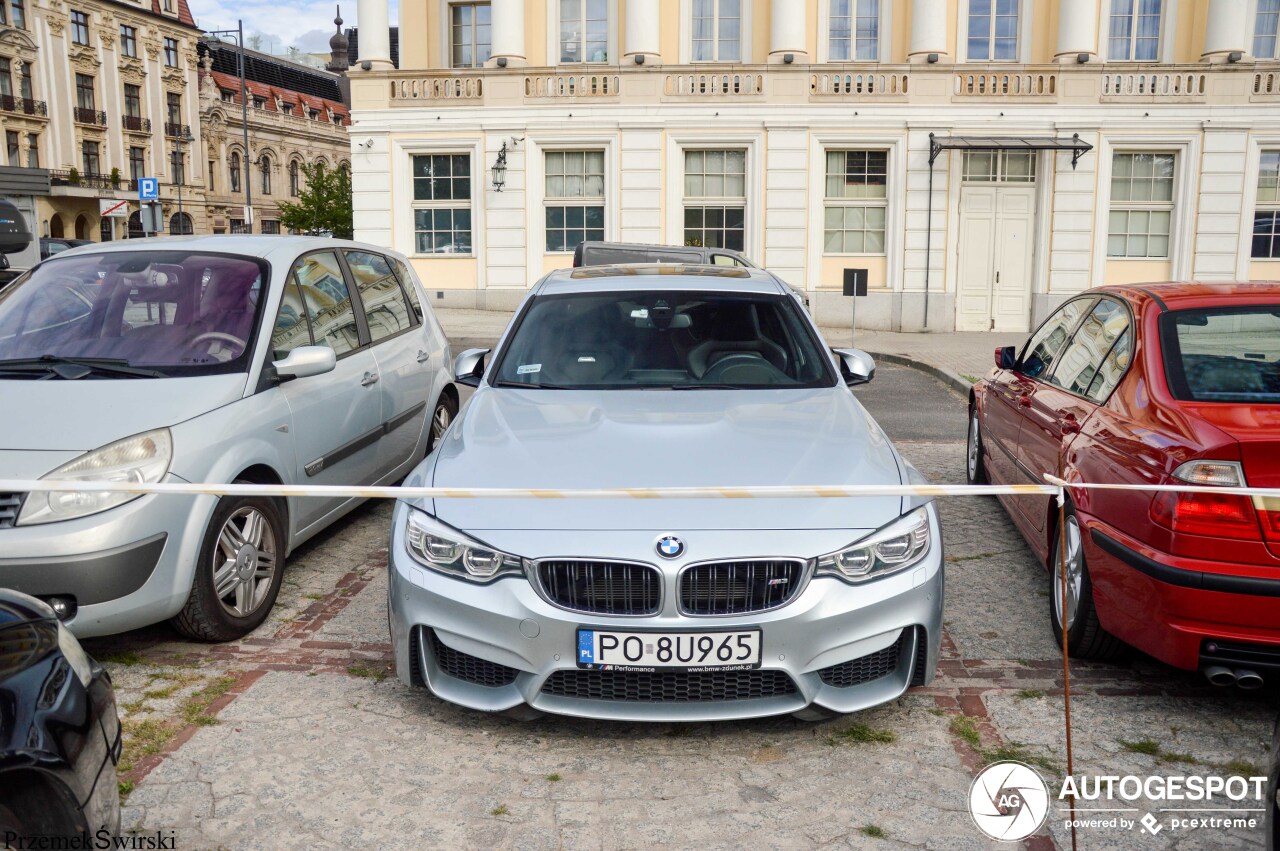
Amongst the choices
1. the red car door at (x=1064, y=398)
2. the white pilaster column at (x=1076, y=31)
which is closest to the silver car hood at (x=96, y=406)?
the red car door at (x=1064, y=398)

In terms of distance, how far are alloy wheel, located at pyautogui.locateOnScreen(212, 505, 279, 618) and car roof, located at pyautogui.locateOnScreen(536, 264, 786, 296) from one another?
177 cm

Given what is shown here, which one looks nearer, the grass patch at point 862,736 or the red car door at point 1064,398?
the grass patch at point 862,736

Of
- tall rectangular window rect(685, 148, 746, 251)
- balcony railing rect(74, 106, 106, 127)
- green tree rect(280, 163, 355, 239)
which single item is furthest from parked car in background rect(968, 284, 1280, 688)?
balcony railing rect(74, 106, 106, 127)

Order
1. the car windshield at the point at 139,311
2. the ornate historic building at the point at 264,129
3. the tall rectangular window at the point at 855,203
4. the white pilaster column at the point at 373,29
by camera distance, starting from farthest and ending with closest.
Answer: the ornate historic building at the point at 264,129, the white pilaster column at the point at 373,29, the tall rectangular window at the point at 855,203, the car windshield at the point at 139,311

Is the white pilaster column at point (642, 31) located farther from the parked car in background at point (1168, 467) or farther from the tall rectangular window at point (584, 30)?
the parked car in background at point (1168, 467)

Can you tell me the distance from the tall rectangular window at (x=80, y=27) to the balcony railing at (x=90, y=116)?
3.84m

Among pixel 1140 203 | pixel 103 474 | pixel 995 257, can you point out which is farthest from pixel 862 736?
pixel 1140 203

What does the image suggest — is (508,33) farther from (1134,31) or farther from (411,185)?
(1134,31)

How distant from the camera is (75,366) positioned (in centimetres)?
482

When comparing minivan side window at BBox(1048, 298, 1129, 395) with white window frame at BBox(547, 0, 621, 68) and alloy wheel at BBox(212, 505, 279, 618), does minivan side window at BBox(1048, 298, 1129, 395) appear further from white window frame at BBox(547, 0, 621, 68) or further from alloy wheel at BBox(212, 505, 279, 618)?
white window frame at BBox(547, 0, 621, 68)

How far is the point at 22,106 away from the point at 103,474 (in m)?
67.0

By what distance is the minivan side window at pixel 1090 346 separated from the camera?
4875 mm

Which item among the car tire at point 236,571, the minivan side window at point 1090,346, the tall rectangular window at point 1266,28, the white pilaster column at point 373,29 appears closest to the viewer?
the car tire at point 236,571

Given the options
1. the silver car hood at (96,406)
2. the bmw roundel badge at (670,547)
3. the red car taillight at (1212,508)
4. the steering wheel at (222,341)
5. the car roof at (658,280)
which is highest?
the car roof at (658,280)
